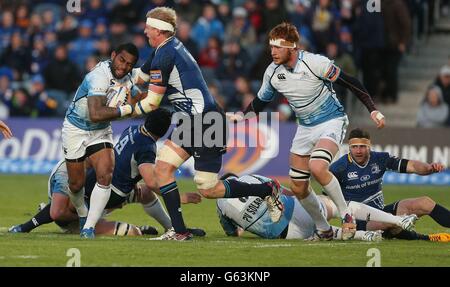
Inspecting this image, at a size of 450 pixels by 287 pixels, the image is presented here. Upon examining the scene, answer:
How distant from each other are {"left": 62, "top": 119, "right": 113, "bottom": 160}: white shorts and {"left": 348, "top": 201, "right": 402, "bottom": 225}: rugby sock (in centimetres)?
296

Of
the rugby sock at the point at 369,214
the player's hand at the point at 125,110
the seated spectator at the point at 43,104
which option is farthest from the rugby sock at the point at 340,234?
the seated spectator at the point at 43,104

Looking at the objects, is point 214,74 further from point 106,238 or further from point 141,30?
point 106,238

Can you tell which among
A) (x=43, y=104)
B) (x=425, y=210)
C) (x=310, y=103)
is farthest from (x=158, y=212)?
(x=43, y=104)

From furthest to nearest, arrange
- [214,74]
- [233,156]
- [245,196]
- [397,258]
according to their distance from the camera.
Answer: [214,74] → [233,156] → [245,196] → [397,258]

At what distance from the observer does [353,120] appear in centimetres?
2544

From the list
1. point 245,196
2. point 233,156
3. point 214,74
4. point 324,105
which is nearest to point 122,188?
point 245,196

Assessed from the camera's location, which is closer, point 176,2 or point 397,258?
point 397,258

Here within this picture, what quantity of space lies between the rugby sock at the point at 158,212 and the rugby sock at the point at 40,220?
1.17 m

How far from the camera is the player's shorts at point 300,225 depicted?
43.4 feet

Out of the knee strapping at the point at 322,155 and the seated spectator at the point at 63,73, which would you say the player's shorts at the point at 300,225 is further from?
the seated spectator at the point at 63,73

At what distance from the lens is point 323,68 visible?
42.4 feet

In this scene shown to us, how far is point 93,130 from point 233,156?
31.1 ft

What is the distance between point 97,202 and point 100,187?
0.17 m

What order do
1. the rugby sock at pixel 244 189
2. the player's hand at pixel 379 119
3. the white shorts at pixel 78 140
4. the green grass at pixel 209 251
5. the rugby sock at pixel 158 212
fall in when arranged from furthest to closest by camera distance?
the rugby sock at pixel 158 212
the white shorts at pixel 78 140
the rugby sock at pixel 244 189
the player's hand at pixel 379 119
the green grass at pixel 209 251
